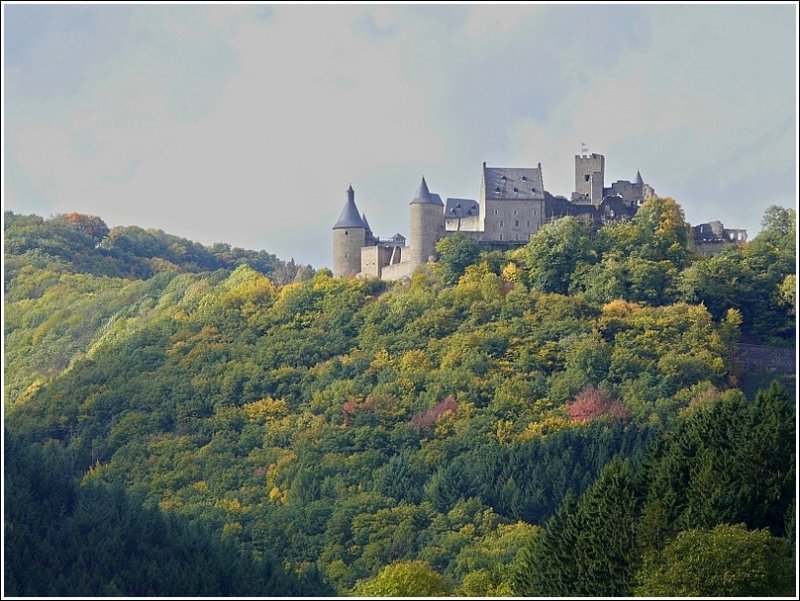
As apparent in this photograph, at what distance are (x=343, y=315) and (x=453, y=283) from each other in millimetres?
5539

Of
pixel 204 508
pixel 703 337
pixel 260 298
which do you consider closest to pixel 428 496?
pixel 204 508

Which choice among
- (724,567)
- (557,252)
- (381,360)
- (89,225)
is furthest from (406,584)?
(89,225)

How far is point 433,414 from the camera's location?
75000 millimetres

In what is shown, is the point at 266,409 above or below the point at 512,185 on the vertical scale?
below

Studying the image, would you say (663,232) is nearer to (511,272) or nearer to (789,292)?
(789,292)

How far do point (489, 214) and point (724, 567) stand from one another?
3677cm

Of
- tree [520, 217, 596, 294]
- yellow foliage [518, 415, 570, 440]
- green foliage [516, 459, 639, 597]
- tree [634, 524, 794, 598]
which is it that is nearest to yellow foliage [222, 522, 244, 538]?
yellow foliage [518, 415, 570, 440]

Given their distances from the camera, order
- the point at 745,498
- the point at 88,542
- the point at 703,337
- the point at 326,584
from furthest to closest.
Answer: the point at 703,337, the point at 326,584, the point at 88,542, the point at 745,498

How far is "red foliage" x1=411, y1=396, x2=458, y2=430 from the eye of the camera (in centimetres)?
7456

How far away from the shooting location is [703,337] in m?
74.7

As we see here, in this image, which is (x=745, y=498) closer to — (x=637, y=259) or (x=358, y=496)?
(x=358, y=496)

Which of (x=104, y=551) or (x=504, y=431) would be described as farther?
(x=504, y=431)

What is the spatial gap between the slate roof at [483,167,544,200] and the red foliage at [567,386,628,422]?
8676 mm

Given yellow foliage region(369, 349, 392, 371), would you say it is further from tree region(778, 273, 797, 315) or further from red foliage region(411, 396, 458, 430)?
tree region(778, 273, 797, 315)
